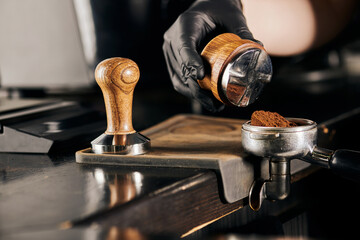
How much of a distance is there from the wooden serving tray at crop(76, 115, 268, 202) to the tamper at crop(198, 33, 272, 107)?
0.08 metres

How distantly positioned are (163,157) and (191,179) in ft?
0.27

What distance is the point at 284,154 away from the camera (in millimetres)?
655

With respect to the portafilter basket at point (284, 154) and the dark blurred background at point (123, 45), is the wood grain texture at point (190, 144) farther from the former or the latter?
the dark blurred background at point (123, 45)

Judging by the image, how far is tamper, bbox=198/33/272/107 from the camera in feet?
2.24

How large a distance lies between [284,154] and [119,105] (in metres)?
0.26

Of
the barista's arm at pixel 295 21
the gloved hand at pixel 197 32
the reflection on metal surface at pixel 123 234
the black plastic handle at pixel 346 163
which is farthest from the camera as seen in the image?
the barista's arm at pixel 295 21

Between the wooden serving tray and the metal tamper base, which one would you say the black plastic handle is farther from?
the metal tamper base

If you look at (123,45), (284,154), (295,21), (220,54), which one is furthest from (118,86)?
(295,21)

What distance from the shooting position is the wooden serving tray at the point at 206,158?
66 cm

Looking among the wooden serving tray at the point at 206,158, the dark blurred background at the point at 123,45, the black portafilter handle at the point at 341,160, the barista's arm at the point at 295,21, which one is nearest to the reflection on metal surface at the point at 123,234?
the wooden serving tray at the point at 206,158

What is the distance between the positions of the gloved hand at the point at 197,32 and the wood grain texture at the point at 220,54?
56 millimetres

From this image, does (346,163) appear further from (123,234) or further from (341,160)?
(123,234)

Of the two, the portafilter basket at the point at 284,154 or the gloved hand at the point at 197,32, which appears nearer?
the portafilter basket at the point at 284,154

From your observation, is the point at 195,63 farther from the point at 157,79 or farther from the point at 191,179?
the point at 157,79
